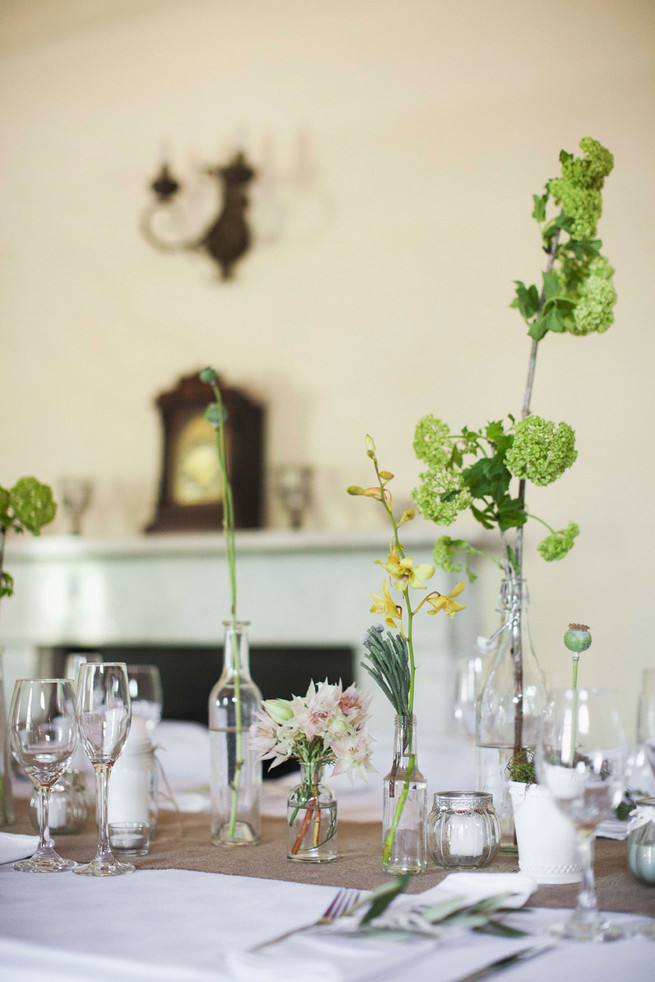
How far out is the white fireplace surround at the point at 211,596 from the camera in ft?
10.9

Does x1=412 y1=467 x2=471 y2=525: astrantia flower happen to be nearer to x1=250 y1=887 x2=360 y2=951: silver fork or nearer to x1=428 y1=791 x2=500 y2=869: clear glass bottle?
x1=428 y1=791 x2=500 y2=869: clear glass bottle

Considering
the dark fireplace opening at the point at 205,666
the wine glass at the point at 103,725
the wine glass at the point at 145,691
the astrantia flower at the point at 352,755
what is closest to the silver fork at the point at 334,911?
the astrantia flower at the point at 352,755

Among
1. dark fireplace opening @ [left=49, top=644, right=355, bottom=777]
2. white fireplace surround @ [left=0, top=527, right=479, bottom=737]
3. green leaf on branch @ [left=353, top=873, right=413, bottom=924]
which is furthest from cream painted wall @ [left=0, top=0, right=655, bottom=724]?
green leaf on branch @ [left=353, top=873, right=413, bottom=924]

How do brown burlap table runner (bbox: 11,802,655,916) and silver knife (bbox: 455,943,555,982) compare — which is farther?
brown burlap table runner (bbox: 11,802,655,916)

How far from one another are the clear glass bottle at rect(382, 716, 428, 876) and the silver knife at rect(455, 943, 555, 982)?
0.27m

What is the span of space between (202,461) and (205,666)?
75 cm

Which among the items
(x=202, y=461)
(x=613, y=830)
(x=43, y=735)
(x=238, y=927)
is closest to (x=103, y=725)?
(x=43, y=735)

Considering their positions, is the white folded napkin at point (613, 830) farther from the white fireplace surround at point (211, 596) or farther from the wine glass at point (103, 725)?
the white fireplace surround at point (211, 596)

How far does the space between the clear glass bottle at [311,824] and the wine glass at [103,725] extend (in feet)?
0.55

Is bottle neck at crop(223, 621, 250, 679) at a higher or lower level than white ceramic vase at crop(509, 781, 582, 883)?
higher

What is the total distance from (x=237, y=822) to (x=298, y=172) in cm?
313

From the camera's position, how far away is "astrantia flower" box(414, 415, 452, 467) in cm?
115

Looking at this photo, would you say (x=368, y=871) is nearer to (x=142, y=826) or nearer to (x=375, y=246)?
(x=142, y=826)

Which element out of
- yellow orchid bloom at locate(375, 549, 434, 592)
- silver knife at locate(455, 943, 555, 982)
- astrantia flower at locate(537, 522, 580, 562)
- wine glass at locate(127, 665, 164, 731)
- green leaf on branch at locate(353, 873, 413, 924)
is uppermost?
astrantia flower at locate(537, 522, 580, 562)
